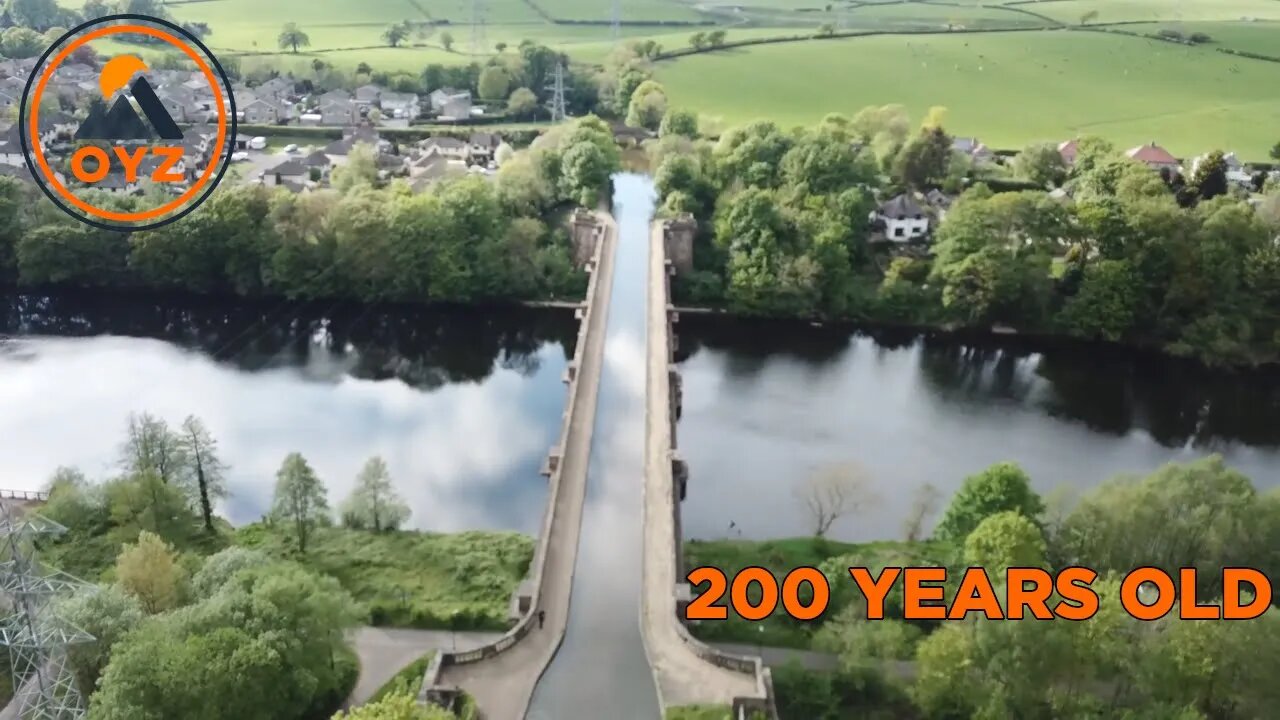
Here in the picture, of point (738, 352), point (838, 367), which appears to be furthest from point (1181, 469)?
point (738, 352)

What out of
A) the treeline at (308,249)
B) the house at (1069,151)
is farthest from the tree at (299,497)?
the house at (1069,151)

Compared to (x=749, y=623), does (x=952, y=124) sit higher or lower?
higher

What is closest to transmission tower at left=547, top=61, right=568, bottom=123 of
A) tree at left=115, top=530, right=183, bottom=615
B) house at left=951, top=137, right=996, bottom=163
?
house at left=951, top=137, right=996, bottom=163

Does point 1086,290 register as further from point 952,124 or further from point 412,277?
point 952,124

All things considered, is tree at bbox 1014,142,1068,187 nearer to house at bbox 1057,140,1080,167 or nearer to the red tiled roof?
house at bbox 1057,140,1080,167

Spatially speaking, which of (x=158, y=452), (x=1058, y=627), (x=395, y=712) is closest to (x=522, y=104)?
(x=158, y=452)

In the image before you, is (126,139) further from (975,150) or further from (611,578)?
(975,150)
